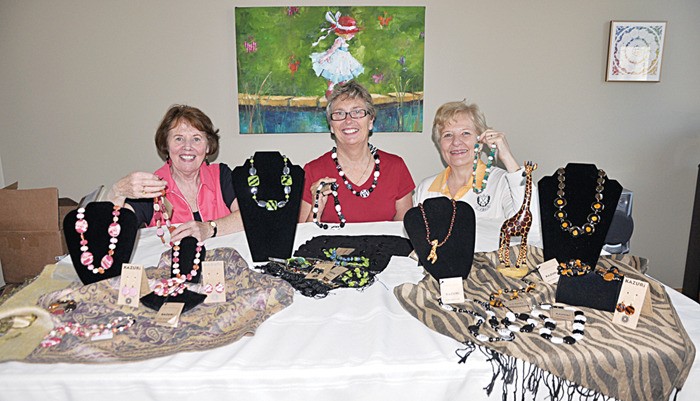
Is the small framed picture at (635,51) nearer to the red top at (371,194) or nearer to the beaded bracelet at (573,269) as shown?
the red top at (371,194)

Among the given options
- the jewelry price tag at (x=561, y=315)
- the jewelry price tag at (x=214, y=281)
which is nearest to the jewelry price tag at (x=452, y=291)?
the jewelry price tag at (x=561, y=315)

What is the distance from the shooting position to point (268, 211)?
1.82 metres

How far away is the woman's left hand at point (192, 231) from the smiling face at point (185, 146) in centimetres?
32

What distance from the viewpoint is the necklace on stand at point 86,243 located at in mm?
1468

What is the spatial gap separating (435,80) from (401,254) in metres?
2.00

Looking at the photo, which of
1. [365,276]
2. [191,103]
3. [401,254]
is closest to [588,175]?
[401,254]

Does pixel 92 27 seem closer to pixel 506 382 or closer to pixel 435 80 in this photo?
pixel 435 80

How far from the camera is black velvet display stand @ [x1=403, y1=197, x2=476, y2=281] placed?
1.51m

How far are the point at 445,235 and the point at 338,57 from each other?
2168 mm

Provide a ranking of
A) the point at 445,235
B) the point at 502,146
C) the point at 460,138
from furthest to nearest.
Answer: the point at 460,138 < the point at 502,146 < the point at 445,235

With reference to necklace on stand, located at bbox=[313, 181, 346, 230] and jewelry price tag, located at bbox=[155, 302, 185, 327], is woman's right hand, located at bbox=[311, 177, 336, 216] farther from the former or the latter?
jewelry price tag, located at bbox=[155, 302, 185, 327]

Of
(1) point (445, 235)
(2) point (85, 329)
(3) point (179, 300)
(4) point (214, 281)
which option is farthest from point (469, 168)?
(2) point (85, 329)

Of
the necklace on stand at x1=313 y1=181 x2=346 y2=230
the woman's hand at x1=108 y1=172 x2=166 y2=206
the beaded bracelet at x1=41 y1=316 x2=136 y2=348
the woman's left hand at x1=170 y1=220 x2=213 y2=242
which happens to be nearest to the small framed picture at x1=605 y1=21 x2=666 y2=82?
the necklace on stand at x1=313 y1=181 x2=346 y2=230

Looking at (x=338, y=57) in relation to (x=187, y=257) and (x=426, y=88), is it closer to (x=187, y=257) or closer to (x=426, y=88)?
(x=426, y=88)
